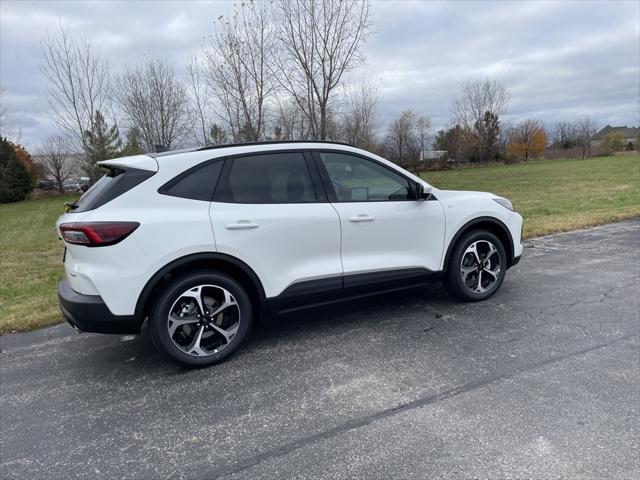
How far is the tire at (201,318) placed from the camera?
11.1 feet

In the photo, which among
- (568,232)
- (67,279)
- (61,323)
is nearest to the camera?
(67,279)

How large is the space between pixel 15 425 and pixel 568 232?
9044 mm

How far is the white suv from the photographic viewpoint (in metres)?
3.26

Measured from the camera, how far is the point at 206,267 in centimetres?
356

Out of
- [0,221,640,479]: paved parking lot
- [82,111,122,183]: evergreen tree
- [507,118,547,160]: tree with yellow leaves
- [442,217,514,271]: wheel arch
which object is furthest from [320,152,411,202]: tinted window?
[507,118,547,160]: tree with yellow leaves

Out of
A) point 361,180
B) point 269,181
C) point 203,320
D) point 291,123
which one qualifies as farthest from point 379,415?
point 291,123

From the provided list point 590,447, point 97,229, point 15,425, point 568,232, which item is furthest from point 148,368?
point 568,232

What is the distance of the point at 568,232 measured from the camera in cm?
879

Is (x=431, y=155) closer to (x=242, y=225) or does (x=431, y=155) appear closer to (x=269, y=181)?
(x=269, y=181)

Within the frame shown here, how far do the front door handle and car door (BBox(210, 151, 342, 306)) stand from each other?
0.56 ft

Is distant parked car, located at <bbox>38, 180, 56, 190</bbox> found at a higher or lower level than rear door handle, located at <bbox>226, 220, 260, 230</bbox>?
higher

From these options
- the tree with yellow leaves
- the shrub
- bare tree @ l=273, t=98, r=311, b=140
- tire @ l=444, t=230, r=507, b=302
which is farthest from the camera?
the tree with yellow leaves

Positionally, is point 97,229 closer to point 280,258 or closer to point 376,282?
point 280,258

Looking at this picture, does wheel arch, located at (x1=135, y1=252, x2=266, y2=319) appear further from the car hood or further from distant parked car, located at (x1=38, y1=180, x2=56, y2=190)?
distant parked car, located at (x1=38, y1=180, x2=56, y2=190)
